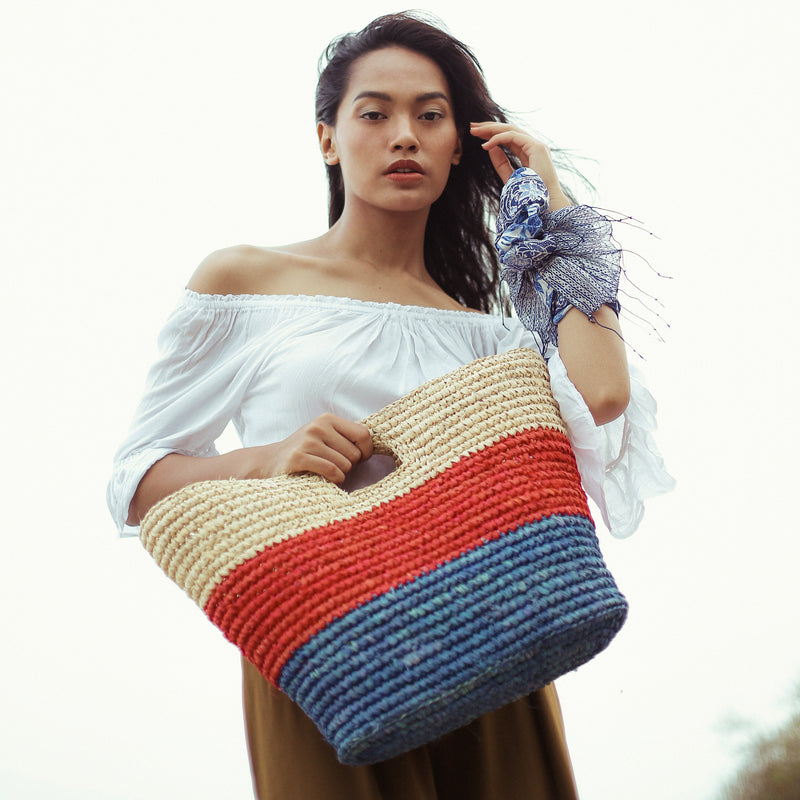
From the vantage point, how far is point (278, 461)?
0.91 meters

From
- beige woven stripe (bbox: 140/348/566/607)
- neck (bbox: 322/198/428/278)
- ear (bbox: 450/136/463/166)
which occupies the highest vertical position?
ear (bbox: 450/136/463/166)

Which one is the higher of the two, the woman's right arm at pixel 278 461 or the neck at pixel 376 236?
the neck at pixel 376 236

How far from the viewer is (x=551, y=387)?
939mm

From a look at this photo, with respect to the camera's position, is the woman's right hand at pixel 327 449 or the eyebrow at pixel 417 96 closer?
the woman's right hand at pixel 327 449

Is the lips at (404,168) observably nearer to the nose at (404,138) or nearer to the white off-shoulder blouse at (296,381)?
the nose at (404,138)

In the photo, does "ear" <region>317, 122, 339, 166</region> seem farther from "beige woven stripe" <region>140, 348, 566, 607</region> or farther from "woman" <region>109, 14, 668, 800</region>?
"beige woven stripe" <region>140, 348, 566, 607</region>

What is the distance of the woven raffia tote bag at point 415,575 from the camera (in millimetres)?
715

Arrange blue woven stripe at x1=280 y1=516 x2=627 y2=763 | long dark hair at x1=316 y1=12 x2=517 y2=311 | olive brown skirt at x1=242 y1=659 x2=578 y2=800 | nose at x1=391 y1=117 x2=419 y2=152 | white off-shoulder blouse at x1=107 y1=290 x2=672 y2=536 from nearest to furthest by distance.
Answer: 1. blue woven stripe at x1=280 y1=516 x2=627 y2=763
2. olive brown skirt at x1=242 y1=659 x2=578 y2=800
3. white off-shoulder blouse at x1=107 y1=290 x2=672 y2=536
4. nose at x1=391 y1=117 x2=419 y2=152
5. long dark hair at x1=316 y1=12 x2=517 y2=311

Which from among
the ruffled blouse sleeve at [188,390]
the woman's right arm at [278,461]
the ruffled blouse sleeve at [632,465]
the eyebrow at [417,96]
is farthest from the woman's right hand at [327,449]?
the eyebrow at [417,96]

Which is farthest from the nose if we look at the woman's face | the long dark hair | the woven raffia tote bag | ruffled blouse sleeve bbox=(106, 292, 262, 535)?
the woven raffia tote bag

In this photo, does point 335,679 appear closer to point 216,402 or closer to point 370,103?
point 216,402

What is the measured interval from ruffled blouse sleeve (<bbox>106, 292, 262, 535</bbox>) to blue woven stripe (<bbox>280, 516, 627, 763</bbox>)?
36cm

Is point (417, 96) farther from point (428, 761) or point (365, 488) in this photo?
point (428, 761)

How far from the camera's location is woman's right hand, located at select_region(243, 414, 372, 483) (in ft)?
2.86
